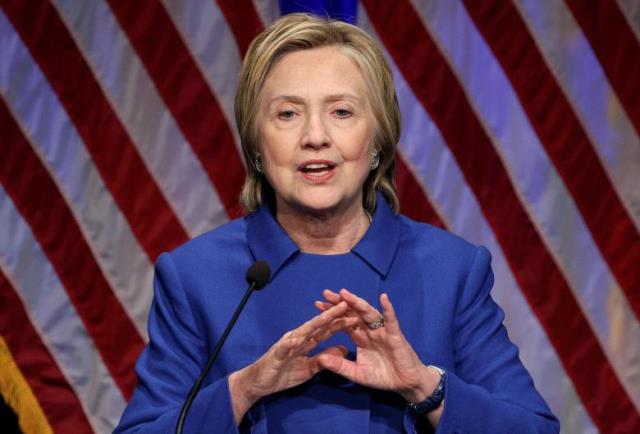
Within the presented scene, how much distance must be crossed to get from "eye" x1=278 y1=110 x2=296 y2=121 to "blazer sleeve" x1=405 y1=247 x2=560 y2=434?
45 cm

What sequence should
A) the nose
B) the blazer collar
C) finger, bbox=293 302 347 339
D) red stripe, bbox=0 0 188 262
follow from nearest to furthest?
finger, bbox=293 302 347 339
the nose
the blazer collar
red stripe, bbox=0 0 188 262

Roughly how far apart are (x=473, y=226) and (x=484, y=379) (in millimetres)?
1811

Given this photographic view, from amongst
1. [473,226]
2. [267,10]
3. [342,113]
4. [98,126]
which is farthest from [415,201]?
[342,113]

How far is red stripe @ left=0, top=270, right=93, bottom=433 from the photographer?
375cm

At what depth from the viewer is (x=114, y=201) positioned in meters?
3.79

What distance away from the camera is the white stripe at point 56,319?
148 inches

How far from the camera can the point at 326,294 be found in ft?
5.87

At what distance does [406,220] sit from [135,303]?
5.73 feet

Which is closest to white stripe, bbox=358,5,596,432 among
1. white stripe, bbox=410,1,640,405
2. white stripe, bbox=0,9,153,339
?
white stripe, bbox=410,1,640,405

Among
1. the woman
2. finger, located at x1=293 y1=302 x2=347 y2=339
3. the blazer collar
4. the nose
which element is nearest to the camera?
finger, located at x1=293 y1=302 x2=347 y2=339

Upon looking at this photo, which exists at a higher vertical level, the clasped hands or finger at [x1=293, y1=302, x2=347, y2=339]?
finger at [x1=293, y1=302, x2=347, y2=339]

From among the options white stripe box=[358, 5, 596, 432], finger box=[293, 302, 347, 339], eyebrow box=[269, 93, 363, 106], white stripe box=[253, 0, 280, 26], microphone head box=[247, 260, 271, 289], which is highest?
white stripe box=[253, 0, 280, 26]

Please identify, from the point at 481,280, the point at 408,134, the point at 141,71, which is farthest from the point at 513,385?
the point at 141,71

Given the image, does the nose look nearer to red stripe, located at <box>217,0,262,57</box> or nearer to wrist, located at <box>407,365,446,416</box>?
wrist, located at <box>407,365,446,416</box>
